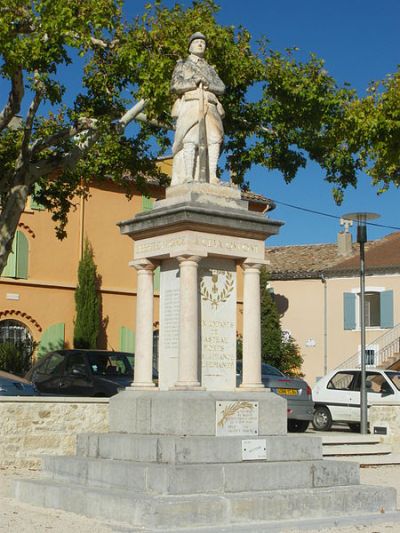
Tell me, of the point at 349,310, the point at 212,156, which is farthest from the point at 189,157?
the point at 349,310

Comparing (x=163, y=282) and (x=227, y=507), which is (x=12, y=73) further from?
(x=227, y=507)

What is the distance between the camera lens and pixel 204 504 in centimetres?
941

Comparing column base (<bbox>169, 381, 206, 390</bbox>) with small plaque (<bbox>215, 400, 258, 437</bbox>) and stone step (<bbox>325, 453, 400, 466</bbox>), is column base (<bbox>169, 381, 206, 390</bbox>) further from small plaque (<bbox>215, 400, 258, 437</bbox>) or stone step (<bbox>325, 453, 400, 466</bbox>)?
stone step (<bbox>325, 453, 400, 466</bbox>)

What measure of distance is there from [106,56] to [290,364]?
21.3m

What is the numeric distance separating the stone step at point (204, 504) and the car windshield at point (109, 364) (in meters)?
8.14

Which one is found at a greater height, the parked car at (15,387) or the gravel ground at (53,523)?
the parked car at (15,387)

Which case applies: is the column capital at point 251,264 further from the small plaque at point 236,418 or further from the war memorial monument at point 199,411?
the small plaque at point 236,418

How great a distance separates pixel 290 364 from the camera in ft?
122

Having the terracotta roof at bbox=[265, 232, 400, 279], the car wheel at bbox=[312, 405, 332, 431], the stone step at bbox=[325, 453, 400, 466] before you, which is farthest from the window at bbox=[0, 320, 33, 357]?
the stone step at bbox=[325, 453, 400, 466]

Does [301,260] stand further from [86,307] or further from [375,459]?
[375,459]

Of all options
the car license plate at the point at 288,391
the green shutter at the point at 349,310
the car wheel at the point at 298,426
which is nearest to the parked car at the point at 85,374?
the car license plate at the point at 288,391

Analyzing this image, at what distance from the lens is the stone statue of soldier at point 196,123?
11.9 meters

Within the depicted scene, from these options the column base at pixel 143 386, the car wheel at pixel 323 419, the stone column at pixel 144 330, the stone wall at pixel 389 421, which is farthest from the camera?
the car wheel at pixel 323 419

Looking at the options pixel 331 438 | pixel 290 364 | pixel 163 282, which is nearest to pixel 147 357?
pixel 163 282
